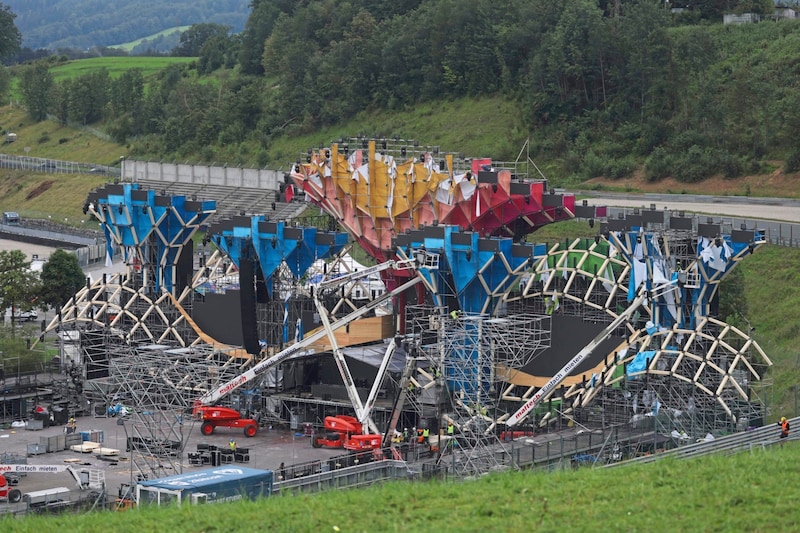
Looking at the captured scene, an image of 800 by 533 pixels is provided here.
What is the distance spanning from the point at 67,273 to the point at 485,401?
109 feet

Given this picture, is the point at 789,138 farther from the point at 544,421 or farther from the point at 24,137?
the point at 24,137

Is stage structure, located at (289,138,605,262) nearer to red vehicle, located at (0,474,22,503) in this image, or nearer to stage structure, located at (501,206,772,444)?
stage structure, located at (501,206,772,444)

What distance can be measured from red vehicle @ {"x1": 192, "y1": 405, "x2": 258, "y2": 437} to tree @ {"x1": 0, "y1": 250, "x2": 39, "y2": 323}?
72.6 ft

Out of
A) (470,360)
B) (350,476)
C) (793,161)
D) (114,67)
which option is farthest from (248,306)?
(114,67)

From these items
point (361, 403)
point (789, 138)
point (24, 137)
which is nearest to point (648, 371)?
point (361, 403)

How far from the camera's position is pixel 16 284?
279 feet

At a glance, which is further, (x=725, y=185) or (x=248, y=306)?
(x=725, y=185)

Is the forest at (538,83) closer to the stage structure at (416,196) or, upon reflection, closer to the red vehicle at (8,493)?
the stage structure at (416,196)

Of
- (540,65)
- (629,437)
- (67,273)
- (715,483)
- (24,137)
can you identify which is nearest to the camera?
(715,483)

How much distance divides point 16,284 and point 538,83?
38844 millimetres

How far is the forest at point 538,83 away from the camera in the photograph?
97938 mm

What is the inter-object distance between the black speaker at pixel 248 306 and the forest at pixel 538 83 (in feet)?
114

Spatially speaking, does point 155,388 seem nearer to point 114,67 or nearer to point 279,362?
point 279,362

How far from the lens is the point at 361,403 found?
213ft
